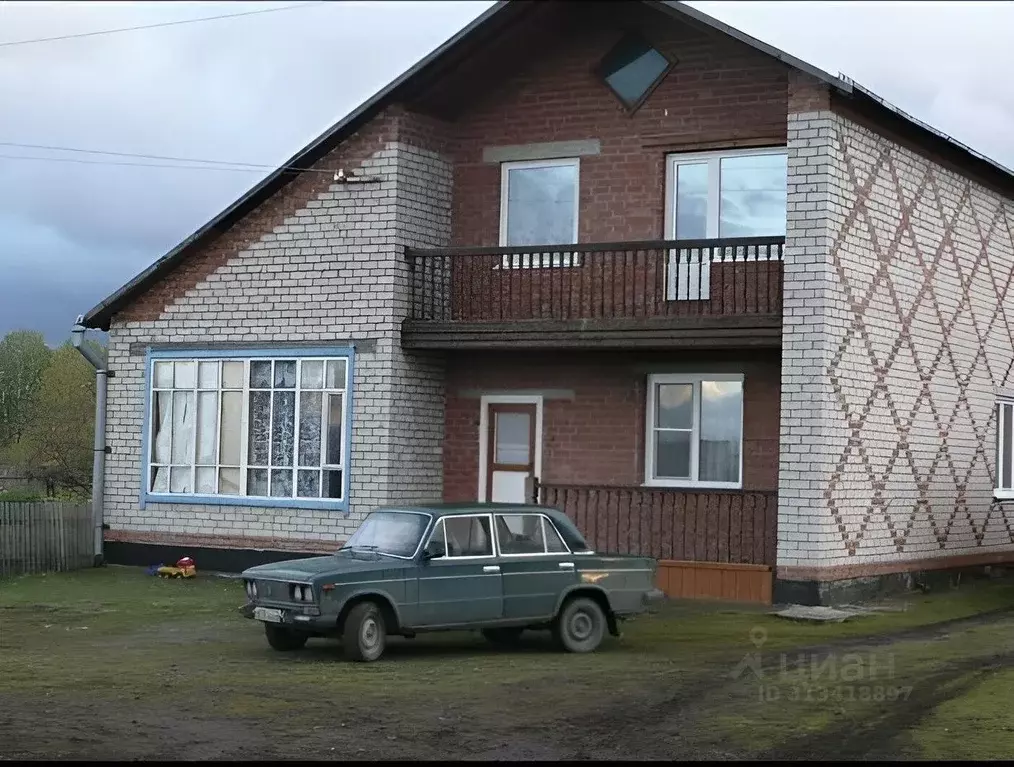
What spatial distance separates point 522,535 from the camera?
1573 cm

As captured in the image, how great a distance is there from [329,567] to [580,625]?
2.62 metres

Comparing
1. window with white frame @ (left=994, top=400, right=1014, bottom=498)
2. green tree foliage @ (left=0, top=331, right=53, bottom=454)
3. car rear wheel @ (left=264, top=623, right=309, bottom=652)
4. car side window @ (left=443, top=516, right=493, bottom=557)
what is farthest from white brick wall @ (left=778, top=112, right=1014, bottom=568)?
green tree foliage @ (left=0, top=331, right=53, bottom=454)

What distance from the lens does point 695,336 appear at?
20.1 metres

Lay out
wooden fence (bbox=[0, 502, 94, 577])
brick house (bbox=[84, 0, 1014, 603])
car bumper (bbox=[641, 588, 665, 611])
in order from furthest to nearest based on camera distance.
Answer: wooden fence (bbox=[0, 502, 94, 577])
brick house (bbox=[84, 0, 1014, 603])
car bumper (bbox=[641, 588, 665, 611])

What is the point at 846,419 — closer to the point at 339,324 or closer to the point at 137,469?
the point at 339,324

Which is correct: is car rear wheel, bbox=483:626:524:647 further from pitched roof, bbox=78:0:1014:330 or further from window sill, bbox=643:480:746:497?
pitched roof, bbox=78:0:1014:330

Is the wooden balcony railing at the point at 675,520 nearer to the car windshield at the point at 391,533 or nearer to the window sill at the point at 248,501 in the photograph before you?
the window sill at the point at 248,501

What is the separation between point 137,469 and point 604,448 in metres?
7.27

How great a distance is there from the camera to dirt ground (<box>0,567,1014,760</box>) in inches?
422

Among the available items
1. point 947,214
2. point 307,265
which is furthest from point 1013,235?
point 307,265

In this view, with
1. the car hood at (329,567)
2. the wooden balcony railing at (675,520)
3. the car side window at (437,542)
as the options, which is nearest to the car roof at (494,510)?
the car side window at (437,542)

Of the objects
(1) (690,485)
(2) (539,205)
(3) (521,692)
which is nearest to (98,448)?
(2) (539,205)

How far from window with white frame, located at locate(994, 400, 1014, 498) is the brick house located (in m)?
0.32

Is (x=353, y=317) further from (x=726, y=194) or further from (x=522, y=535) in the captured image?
(x=522, y=535)
